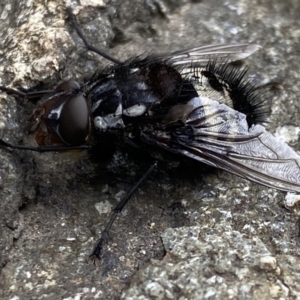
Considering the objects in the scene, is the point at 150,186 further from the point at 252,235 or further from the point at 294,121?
the point at 294,121

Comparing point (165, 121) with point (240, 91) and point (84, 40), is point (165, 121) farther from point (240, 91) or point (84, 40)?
point (84, 40)

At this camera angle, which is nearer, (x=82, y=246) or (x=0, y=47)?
(x=82, y=246)

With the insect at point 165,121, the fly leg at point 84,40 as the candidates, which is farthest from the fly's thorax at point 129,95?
the fly leg at point 84,40

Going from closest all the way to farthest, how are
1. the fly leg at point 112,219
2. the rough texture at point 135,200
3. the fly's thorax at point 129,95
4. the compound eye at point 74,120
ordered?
the rough texture at point 135,200, the fly leg at point 112,219, the compound eye at point 74,120, the fly's thorax at point 129,95

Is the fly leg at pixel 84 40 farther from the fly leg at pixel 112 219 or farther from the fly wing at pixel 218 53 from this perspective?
the fly leg at pixel 112 219

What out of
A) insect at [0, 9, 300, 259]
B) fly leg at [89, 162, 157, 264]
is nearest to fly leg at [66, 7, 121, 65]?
insect at [0, 9, 300, 259]

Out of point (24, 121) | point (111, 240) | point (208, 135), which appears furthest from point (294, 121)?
point (24, 121)
